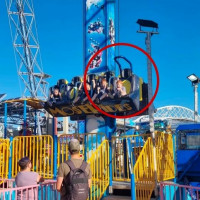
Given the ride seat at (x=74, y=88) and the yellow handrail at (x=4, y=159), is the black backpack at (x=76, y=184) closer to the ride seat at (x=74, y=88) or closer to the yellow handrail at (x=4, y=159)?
the yellow handrail at (x=4, y=159)

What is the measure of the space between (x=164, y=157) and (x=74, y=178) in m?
4.99

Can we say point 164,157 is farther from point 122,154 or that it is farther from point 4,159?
point 4,159

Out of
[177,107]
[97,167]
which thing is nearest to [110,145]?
[97,167]

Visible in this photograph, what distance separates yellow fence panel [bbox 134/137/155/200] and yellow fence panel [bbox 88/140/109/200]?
133 centimetres

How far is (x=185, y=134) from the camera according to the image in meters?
11.3

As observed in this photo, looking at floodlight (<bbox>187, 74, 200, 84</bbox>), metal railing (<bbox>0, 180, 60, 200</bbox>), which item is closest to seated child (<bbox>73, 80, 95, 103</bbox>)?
floodlight (<bbox>187, 74, 200, 84</bbox>)

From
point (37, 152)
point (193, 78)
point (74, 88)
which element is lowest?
point (37, 152)

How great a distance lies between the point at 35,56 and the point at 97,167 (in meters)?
44.2

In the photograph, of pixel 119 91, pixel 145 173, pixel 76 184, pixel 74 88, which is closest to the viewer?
pixel 76 184

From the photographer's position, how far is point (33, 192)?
6918 millimetres

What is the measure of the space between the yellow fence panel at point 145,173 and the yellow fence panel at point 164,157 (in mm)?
355

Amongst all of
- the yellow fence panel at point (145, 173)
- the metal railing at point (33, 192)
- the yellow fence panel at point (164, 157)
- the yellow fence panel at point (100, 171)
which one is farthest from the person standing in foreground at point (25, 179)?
the yellow fence panel at point (164, 157)

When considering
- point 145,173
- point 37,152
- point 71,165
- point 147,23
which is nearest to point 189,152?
point 145,173

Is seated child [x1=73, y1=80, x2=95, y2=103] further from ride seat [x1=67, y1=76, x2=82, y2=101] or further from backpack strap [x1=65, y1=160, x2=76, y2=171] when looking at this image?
backpack strap [x1=65, y1=160, x2=76, y2=171]
